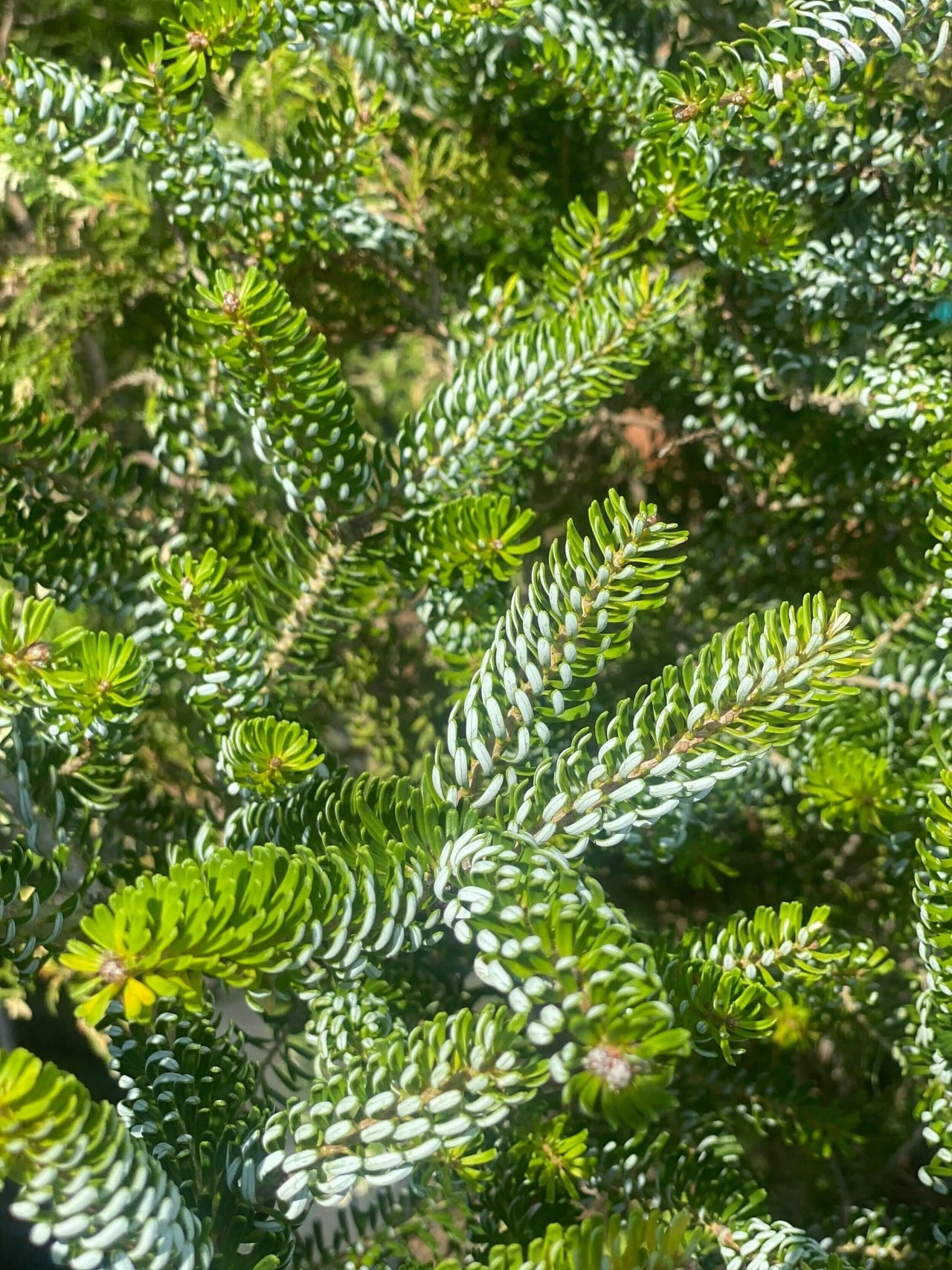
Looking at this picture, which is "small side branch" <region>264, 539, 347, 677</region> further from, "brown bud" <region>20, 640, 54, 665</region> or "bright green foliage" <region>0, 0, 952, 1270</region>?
"brown bud" <region>20, 640, 54, 665</region>

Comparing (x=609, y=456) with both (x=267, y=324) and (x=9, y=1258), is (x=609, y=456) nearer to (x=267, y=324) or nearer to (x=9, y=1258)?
(x=267, y=324)

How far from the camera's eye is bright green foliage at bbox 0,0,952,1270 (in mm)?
311

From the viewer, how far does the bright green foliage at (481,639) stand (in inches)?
12.2

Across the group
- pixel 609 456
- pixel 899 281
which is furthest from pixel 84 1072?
pixel 899 281

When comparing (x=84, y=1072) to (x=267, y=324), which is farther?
(x=84, y=1072)

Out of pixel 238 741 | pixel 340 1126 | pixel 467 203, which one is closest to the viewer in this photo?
pixel 340 1126

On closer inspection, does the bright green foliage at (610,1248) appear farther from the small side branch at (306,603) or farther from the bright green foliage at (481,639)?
the small side branch at (306,603)

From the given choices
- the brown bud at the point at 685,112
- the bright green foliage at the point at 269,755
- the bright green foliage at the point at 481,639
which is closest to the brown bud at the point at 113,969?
the bright green foliage at the point at 481,639

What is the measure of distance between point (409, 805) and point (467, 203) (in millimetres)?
451

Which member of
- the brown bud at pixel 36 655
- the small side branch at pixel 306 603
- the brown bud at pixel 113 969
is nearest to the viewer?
the brown bud at pixel 113 969

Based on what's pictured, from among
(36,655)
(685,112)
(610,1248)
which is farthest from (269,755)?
(685,112)

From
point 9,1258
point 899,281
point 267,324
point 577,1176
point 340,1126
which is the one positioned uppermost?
point 899,281

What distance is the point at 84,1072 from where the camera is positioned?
56 cm

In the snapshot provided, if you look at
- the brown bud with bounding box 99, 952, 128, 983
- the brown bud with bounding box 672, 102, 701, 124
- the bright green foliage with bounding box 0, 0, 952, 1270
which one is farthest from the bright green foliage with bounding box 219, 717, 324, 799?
the brown bud with bounding box 672, 102, 701, 124
